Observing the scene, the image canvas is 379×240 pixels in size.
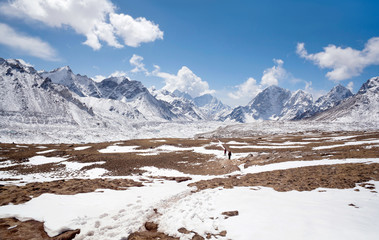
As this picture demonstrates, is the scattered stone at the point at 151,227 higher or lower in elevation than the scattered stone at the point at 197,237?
lower

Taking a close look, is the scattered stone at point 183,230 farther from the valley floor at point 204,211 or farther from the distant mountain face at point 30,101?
the distant mountain face at point 30,101

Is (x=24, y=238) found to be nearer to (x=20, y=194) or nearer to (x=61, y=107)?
(x=20, y=194)

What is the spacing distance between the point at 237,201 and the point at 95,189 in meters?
9.01

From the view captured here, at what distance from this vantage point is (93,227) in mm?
7562

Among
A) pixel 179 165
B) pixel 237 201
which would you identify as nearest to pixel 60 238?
pixel 237 201

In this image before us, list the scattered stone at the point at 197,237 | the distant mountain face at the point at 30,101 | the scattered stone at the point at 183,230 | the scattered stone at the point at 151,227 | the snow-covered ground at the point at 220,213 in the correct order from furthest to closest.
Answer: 1. the distant mountain face at the point at 30,101
2. the scattered stone at the point at 151,227
3. the scattered stone at the point at 183,230
4. the snow-covered ground at the point at 220,213
5. the scattered stone at the point at 197,237

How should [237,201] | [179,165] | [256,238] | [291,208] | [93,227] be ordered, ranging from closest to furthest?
1. [256,238]
2. [93,227]
3. [291,208]
4. [237,201]
5. [179,165]

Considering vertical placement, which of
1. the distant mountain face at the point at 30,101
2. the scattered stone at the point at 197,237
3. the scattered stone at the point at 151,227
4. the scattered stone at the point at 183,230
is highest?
the distant mountain face at the point at 30,101

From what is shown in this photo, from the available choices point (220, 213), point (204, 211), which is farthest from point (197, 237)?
point (204, 211)

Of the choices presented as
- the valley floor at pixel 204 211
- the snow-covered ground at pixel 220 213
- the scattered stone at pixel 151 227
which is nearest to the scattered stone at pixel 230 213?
the valley floor at pixel 204 211

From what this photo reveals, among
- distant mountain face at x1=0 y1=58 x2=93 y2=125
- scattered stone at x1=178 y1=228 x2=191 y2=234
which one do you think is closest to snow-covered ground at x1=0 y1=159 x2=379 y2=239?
scattered stone at x1=178 y1=228 x2=191 y2=234

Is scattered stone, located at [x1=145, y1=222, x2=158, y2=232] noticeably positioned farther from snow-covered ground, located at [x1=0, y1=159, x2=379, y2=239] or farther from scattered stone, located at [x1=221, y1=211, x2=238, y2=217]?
scattered stone, located at [x1=221, y1=211, x2=238, y2=217]

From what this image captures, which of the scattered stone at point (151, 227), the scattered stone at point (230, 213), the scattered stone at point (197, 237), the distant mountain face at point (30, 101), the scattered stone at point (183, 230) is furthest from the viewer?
the distant mountain face at point (30, 101)

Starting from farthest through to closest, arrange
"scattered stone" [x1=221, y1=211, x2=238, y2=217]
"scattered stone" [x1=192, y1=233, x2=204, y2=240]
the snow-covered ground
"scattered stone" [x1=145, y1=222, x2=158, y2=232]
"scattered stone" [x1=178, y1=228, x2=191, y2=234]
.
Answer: "scattered stone" [x1=221, y1=211, x2=238, y2=217]
"scattered stone" [x1=145, y1=222, x2=158, y2=232]
"scattered stone" [x1=178, y1=228, x2=191, y2=234]
the snow-covered ground
"scattered stone" [x1=192, y1=233, x2=204, y2=240]
